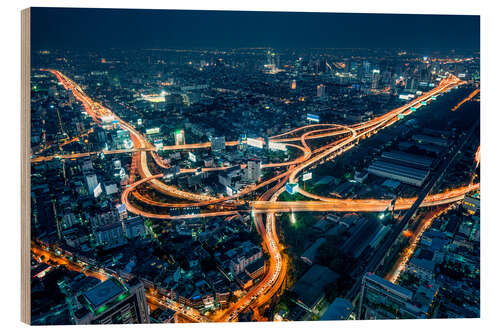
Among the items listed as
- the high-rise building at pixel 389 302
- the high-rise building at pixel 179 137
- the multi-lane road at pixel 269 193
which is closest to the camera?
the high-rise building at pixel 389 302

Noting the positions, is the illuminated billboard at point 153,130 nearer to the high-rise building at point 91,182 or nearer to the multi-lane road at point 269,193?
the multi-lane road at point 269,193

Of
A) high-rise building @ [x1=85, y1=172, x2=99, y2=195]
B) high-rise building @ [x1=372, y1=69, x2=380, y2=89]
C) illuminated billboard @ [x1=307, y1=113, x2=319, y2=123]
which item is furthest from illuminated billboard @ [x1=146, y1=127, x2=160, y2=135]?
high-rise building @ [x1=372, y1=69, x2=380, y2=89]

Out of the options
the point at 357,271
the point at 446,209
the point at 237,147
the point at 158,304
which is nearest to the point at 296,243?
the point at 357,271

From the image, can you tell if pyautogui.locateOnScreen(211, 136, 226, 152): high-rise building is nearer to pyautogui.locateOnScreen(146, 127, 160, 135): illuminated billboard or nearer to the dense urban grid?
the dense urban grid

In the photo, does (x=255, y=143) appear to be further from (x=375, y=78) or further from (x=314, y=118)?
(x=375, y=78)

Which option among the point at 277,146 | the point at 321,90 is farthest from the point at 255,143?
the point at 321,90

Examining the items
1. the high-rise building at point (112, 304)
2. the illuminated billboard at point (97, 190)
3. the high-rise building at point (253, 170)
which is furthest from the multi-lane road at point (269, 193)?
the high-rise building at point (112, 304)

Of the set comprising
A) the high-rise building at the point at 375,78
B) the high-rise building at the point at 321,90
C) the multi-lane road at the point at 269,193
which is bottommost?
the multi-lane road at the point at 269,193
